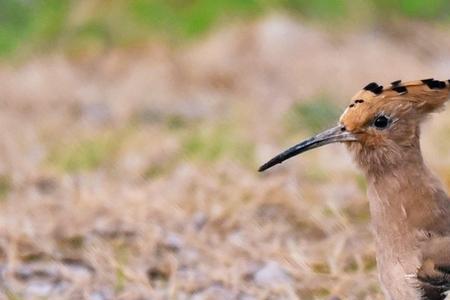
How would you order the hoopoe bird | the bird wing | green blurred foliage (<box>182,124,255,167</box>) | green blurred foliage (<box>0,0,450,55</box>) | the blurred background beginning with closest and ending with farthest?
1. the bird wing
2. the hoopoe bird
3. the blurred background
4. green blurred foliage (<box>182,124,255,167</box>)
5. green blurred foliage (<box>0,0,450,55</box>)

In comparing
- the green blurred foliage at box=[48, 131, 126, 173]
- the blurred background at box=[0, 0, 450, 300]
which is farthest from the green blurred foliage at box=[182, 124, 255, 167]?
the green blurred foliage at box=[48, 131, 126, 173]

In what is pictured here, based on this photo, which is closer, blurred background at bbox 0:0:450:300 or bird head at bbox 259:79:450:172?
bird head at bbox 259:79:450:172

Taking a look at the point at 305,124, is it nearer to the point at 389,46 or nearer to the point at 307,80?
the point at 307,80

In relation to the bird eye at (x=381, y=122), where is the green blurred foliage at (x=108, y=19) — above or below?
above

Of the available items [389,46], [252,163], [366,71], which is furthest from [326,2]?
[252,163]

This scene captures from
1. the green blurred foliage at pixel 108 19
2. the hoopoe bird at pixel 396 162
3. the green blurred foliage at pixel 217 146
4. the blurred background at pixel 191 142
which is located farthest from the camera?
the green blurred foliage at pixel 108 19

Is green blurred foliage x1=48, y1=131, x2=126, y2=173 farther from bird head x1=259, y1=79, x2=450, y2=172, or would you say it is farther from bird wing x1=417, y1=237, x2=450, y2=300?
bird wing x1=417, y1=237, x2=450, y2=300

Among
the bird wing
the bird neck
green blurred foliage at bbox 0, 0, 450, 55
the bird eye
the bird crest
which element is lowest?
the bird wing

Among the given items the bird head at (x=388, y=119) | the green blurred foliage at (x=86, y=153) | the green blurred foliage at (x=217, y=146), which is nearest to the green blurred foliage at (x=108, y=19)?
the green blurred foliage at (x=86, y=153)

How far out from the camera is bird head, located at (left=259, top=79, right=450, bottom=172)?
396 cm

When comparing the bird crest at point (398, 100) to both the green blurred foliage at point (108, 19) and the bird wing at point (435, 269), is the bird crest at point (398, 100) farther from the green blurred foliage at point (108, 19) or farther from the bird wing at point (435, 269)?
the green blurred foliage at point (108, 19)

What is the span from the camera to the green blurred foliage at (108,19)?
11.2m

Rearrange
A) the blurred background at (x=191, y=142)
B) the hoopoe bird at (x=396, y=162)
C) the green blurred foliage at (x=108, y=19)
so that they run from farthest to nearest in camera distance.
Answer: the green blurred foliage at (x=108, y=19) < the blurred background at (x=191, y=142) < the hoopoe bird at (x=396, y=162)

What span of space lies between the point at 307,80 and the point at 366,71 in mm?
607
